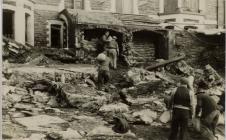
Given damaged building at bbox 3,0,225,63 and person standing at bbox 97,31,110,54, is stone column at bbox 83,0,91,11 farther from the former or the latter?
person standing at bbox 97,31,110,54

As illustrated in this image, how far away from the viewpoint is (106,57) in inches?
292

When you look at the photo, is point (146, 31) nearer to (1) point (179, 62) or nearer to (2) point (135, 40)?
(2) point (135, 40)

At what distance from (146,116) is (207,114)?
0.86m

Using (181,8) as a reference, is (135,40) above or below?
below

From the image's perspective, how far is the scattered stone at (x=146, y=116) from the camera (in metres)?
6.15

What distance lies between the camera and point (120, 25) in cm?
980

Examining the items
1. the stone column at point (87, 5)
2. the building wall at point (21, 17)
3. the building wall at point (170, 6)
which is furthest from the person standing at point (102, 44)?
the building wall at point (170, 6)

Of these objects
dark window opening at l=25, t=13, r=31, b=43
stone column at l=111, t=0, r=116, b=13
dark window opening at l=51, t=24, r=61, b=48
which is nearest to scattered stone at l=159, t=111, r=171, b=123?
dark window opening at l=25, t=13, r=31, b=43

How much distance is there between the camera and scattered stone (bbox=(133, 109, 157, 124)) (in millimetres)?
6149

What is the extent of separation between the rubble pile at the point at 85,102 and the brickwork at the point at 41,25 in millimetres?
1387

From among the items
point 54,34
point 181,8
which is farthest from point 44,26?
point 181,8

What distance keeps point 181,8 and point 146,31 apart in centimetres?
370

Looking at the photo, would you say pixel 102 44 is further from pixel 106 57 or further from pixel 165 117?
pixel 165 117

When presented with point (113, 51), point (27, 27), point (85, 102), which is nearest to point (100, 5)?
point (27, 27)
